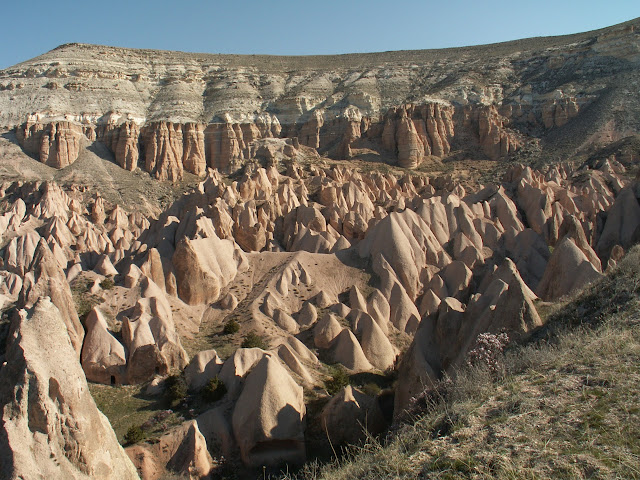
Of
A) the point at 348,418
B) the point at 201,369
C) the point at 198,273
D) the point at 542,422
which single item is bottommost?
the point at 348,418

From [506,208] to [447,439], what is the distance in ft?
114

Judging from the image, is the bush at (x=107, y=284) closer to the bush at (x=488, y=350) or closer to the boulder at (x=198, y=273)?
the boulder at (x=198, y=273)

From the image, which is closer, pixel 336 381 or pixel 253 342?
pixel 336 381

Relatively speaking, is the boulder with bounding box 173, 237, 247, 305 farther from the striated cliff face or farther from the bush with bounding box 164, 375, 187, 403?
the striated cliff face

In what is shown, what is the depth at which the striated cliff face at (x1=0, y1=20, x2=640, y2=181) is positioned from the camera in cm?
8275

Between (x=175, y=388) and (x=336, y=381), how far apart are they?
579 centimetres

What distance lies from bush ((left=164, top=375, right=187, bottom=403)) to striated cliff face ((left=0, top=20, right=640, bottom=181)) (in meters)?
51.3

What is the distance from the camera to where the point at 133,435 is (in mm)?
16031

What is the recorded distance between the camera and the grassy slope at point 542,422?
6605mm

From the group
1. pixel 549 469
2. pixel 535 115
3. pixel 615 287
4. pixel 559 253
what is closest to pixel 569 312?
pixel 615 287

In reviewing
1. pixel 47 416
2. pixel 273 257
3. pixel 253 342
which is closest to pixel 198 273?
pixel 273 257

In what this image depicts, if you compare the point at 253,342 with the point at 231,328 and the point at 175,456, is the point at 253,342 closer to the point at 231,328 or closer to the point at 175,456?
the point at 231,328

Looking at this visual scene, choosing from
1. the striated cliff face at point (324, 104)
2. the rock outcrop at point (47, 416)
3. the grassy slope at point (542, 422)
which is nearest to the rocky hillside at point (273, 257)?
the rock outcrop at point (47, 416)

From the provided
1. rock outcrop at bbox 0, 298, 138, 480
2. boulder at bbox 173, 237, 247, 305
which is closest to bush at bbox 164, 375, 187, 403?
rock outcrop at bbox 0, 298, 138, 480
